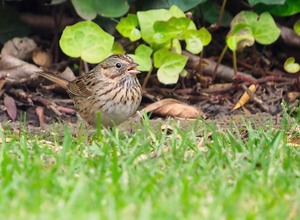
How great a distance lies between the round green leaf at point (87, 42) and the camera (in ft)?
27.2

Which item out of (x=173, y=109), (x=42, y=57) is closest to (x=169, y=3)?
(x=173, y=109)

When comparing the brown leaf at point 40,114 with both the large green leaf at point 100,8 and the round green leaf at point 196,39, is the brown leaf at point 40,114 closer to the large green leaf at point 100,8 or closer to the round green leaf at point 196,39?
the large green leaf at point 100,8

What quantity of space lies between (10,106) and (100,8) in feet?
4.02

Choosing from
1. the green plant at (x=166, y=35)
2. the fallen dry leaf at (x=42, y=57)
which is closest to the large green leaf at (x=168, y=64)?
the green plant at (x=166, y=35)

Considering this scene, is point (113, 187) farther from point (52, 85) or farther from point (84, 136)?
point (52, 85)

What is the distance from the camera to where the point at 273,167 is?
220 inches

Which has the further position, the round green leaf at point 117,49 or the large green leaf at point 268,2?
the round green leaf at point 117,49

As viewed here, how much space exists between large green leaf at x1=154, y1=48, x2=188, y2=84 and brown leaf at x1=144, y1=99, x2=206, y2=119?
21 centimetres

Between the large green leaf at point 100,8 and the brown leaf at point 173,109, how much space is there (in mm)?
898

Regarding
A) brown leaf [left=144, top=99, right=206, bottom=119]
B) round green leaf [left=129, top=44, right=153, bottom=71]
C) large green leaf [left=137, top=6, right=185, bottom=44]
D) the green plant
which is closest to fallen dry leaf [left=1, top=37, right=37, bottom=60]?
the green plant

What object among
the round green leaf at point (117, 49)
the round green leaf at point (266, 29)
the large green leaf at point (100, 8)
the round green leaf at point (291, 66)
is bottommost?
the round green leaf at point (291, 66)

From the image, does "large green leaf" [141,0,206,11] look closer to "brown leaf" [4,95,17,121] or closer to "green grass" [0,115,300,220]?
"brown leaf" [4,95,17,121]

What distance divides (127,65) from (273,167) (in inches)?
111

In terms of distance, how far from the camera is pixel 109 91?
7.92m
